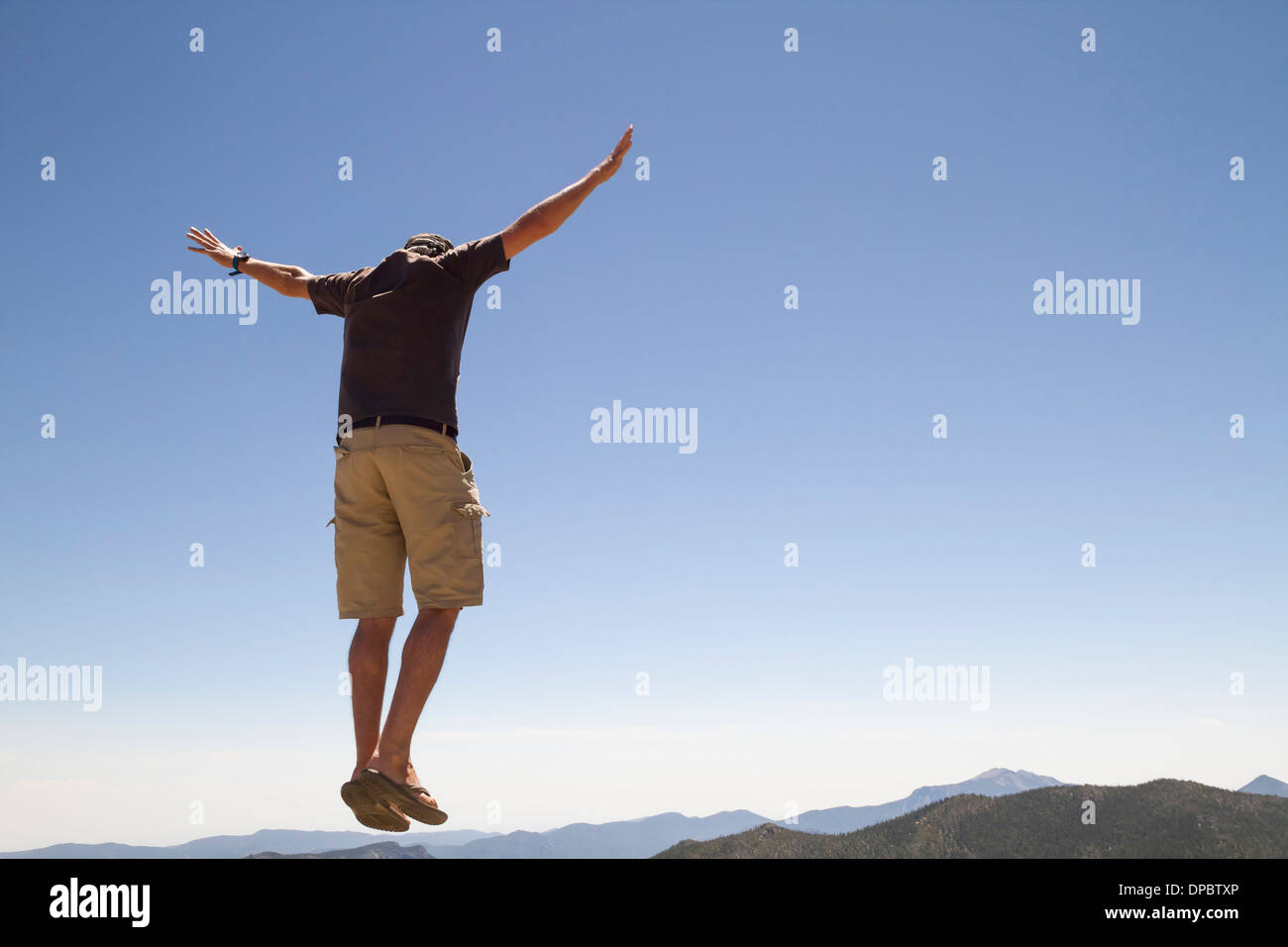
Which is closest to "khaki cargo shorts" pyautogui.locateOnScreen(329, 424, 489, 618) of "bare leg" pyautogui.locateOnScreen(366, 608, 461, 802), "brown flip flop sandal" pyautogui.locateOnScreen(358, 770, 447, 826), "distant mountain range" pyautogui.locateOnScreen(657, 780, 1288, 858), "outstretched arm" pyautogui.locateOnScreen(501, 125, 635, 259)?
"bare leg" pyautogui.locateOnScreen(366, 608, 461, 802)

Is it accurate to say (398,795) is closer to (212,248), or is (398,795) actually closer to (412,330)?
(412,330)

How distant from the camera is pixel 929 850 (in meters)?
28.9

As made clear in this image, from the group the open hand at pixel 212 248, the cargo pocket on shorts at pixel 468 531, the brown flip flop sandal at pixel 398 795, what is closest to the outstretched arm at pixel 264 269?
the open hand at pixel 212 248

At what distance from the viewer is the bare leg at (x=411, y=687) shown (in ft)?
15.9

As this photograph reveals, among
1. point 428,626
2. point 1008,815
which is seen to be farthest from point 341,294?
point 1008,815

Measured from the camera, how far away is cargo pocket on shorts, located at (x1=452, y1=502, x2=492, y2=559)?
206 inches

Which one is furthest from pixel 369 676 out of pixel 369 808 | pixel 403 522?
pixel 403 522

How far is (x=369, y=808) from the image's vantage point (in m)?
4.85

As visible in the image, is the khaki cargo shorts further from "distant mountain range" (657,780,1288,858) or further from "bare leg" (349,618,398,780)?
"distant mountain range" (657,780,1288,858)

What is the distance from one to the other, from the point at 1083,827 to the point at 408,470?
32417 millimetres

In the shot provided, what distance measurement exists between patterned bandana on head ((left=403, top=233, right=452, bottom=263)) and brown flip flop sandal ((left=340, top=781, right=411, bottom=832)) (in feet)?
11.0

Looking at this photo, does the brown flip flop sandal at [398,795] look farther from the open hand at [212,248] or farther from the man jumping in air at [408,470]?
the open hand at [212,248]
